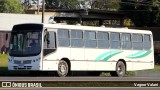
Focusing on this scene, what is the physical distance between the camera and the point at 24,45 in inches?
1094

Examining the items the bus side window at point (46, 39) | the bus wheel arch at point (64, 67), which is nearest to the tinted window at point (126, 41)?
the bus wheel arch at point (64, 67)

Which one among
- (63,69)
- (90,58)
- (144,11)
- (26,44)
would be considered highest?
→ (144,11)

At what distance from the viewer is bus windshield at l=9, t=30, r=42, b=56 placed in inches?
1079

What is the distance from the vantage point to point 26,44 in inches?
1092

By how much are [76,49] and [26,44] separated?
3218 mm

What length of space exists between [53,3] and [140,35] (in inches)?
5246

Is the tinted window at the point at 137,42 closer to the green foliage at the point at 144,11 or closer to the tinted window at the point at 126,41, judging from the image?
the tinted window at the point at 126,41

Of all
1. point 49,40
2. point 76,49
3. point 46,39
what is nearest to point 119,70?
point 76,49

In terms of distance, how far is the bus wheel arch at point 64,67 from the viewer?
28.1 m

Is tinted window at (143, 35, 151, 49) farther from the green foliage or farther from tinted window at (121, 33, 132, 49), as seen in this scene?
the green foliage

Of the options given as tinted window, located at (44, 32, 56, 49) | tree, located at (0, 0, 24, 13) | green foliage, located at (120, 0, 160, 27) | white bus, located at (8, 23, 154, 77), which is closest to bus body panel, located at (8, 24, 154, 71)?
white bus, located at (8, 23, 154, 77)

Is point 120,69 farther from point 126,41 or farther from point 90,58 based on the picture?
point 90,58

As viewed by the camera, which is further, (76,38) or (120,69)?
(120,69)

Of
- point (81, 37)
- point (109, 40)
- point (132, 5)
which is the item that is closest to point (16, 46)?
point (81, 37)
